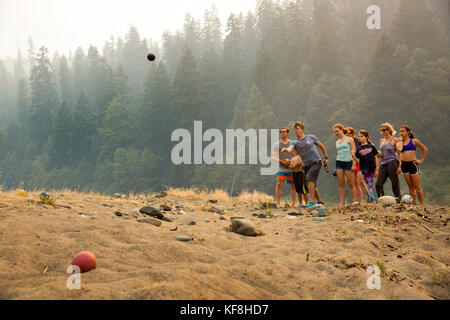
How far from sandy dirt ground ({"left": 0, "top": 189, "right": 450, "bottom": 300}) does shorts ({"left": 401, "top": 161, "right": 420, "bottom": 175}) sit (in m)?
2.52

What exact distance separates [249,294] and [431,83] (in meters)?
34.0

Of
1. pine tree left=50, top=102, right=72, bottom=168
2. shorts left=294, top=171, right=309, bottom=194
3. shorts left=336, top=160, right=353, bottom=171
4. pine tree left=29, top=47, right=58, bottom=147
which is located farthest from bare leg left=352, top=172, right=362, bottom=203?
pine tree left=29, top=47, right=58, bottom=147

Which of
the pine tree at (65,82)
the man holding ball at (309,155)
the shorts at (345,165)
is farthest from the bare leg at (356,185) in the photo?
the pine tree at (65,82)

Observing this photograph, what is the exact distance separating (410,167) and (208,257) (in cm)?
643

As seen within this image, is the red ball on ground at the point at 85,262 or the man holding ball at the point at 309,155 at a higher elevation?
the man holding ball at the point at 309,155

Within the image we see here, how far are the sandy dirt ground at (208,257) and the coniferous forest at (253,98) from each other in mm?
20644

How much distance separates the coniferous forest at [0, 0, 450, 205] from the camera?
101 feet

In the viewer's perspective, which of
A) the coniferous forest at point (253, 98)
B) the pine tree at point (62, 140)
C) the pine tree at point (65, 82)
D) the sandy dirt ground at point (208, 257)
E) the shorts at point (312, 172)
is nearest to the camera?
the sandy dirt ground at point (208, 257)

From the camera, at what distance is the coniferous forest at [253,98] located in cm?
3077

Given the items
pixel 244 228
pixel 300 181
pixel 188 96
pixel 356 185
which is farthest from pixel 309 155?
pixel 188 96

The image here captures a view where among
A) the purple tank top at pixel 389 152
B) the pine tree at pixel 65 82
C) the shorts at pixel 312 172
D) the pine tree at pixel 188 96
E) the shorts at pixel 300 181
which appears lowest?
the shorts at pixel 300 181

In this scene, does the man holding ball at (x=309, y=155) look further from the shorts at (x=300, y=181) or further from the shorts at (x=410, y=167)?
the shorts at (x=410, y=167)
